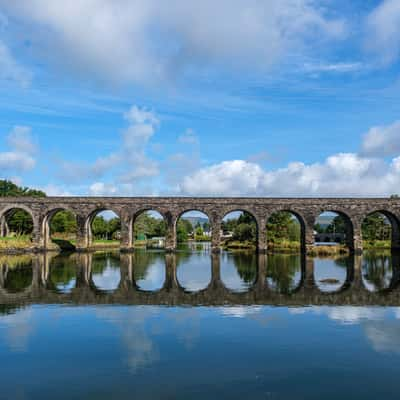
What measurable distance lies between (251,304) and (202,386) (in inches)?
Result: 268

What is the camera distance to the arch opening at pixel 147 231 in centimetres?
6519

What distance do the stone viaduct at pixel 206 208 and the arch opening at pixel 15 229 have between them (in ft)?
4.16

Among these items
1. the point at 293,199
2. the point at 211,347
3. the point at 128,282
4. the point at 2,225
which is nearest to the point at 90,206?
the point at 2,225

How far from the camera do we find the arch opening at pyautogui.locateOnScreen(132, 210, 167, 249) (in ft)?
214

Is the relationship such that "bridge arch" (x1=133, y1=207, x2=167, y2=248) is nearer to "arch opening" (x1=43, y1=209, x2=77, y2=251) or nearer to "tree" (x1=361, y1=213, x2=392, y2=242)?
"arch opening" (x1=43, y1=209, x2=77, y2=251)

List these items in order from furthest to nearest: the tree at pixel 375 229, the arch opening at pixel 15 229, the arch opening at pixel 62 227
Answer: the tree at pixel 375 229
the arch opening at pixel 62 227
the arch opening at pixel 15 229

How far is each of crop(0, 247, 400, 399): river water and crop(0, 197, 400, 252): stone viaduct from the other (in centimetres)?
2478

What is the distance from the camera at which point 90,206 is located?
42094 millimetres

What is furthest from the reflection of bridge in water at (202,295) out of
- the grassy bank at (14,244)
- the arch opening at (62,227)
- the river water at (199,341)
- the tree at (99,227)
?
the tree at (99,227)

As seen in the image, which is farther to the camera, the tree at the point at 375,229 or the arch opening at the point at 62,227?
the tree at the point at 375,229

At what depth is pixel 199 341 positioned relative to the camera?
355 inches

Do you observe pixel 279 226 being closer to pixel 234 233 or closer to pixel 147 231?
pixel 234 233

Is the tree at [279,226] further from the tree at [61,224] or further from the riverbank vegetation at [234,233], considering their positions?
the tree at [61,224]

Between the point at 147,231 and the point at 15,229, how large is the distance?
2676cm
